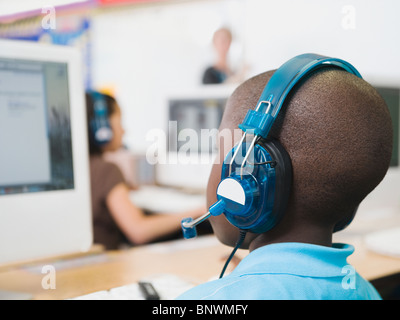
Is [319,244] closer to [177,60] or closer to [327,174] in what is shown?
[327,174]

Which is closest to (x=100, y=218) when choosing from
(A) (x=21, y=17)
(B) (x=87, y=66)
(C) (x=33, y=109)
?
(C) (x=33, y=109)

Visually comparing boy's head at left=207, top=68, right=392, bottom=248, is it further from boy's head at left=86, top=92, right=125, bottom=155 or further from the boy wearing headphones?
boy's head at left=86, top=92, right=125, bottom=155

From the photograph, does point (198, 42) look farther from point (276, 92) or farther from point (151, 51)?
point (276, 92)

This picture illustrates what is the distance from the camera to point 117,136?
1.67 metres

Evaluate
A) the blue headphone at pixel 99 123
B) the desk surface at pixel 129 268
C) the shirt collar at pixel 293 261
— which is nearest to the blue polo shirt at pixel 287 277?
the shirt collar at pixel 293 261

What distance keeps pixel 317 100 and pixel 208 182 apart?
0.20 m

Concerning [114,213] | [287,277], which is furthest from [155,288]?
[114,213]

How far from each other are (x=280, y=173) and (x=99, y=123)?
3.73 feet

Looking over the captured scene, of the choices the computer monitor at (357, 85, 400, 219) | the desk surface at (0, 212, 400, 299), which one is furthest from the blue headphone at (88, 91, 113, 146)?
the computer monitor at (357, 85, 400, 219)

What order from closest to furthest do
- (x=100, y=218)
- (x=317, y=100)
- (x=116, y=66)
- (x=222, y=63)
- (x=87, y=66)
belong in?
1. (x=317, y=100)
2. (x=100, y=218)
3. (x=222, y=63)
4. (x=116, y=66)
5. (x=87, y=66)

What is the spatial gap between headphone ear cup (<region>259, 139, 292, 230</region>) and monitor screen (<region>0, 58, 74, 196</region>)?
50cm

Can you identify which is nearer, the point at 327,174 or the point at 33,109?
the point at 327,174

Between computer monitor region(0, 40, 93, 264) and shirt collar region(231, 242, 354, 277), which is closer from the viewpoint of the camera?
shirt collar region(231, 242, 354, 277)

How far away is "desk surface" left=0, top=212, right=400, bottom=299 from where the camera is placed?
83 centimetres
